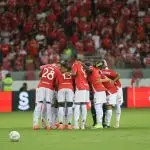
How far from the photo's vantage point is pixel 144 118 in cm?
2577

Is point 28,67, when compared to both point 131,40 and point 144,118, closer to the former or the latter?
point 131,40

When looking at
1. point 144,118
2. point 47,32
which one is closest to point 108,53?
point 47,32

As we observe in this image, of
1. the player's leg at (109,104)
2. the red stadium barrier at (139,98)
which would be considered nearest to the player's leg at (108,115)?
the player's leg at (109,104)

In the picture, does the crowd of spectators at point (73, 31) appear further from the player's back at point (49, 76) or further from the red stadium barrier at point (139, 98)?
the player's back at point (49, 76)

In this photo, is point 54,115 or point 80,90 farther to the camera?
point 54,115

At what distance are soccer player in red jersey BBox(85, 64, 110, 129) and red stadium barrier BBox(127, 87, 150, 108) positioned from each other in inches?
476

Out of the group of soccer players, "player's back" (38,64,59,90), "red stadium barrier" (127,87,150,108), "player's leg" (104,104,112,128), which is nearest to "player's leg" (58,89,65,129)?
the group of soccer players

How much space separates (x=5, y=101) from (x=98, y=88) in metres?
11.0

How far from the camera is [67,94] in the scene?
2014 cm

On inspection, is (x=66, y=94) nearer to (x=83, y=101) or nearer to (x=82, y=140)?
(x=83, y=101)

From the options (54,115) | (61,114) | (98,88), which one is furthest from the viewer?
(54,115)

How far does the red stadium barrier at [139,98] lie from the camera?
1291 inches

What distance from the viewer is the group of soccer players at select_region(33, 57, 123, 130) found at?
20078mm

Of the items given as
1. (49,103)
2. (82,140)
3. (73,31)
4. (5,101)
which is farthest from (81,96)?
(73,31)
